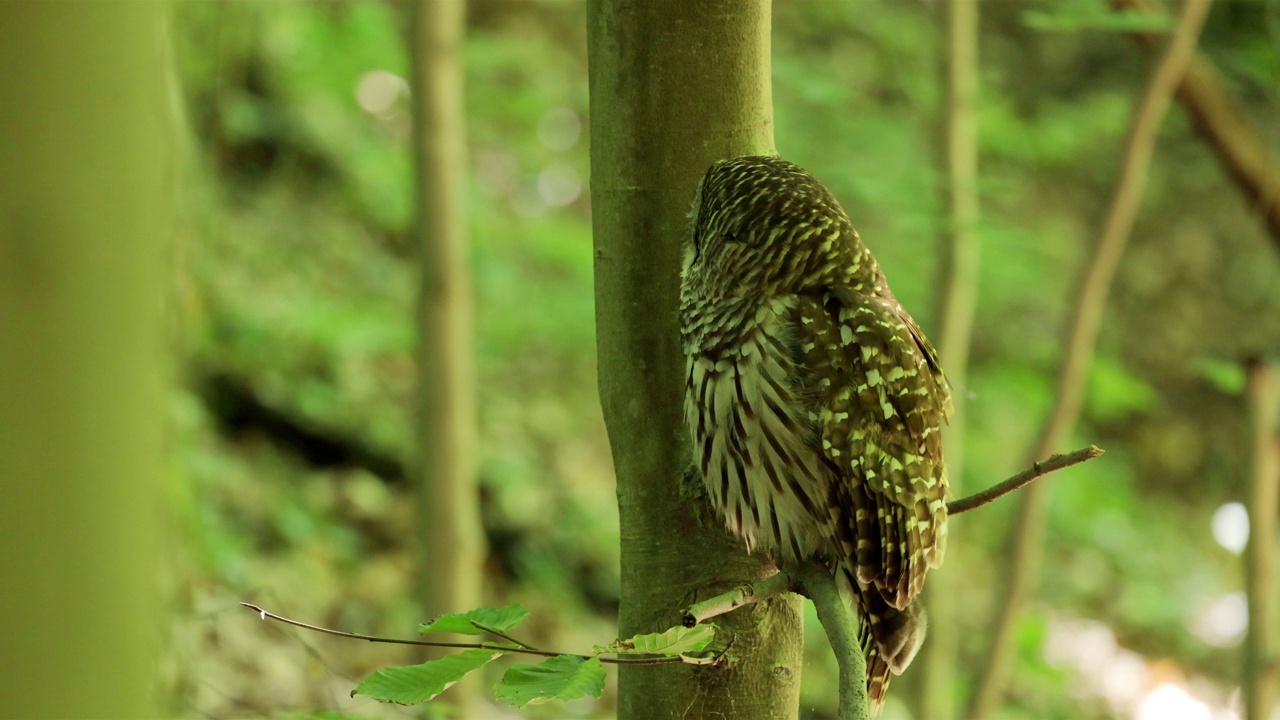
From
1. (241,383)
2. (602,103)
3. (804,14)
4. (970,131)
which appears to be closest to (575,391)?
(241,383)

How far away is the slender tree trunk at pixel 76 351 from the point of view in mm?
780

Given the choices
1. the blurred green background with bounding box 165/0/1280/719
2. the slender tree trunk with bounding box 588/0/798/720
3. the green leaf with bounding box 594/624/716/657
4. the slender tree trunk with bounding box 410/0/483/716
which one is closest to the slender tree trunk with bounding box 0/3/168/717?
the green leaf with bounding box 594/624/716/657

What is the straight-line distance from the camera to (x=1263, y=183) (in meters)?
3.37

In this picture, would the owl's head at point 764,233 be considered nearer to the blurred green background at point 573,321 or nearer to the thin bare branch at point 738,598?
the thin bare branch at point 738,598

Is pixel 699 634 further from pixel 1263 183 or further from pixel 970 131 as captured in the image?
pixel 970 131

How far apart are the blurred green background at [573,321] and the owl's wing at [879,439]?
216 cm

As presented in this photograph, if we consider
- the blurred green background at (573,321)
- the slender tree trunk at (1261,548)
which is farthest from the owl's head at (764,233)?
the blurred green background at (573,321)

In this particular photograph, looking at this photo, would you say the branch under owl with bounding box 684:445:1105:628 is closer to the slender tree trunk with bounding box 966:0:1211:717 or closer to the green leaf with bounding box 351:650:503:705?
the green leaf with bounding box 351:650:503:705

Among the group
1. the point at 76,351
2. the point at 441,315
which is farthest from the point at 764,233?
the point at 441,315

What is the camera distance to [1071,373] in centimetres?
371

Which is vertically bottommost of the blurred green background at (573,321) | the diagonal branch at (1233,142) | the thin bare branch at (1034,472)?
the blurred green background at (573,321)

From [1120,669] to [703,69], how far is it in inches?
311

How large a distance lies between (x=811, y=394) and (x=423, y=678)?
2.34ft

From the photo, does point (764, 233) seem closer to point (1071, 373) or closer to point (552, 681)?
point (552, 681)
